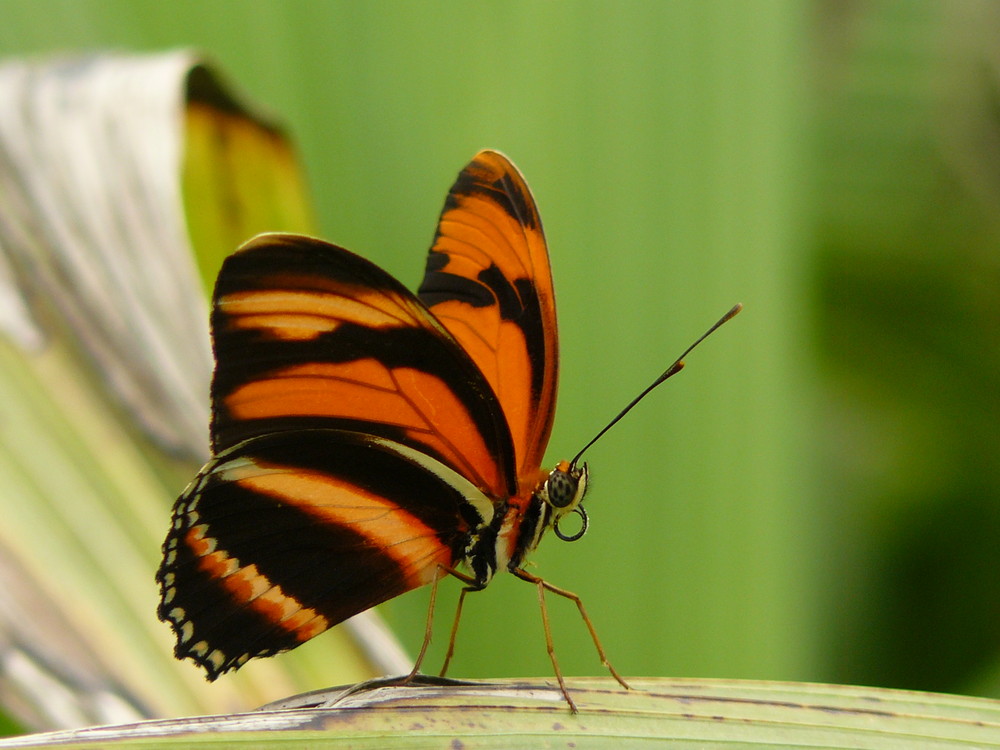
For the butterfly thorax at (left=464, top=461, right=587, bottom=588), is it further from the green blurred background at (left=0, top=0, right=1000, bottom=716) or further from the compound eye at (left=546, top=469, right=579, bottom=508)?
the green blurred background at (left=0, top=0, right=1000, bottom=716)

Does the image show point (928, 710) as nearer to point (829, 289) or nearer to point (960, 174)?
point (829, 289)

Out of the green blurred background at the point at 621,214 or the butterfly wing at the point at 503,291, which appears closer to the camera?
the butterfly wing at the point at 503,291

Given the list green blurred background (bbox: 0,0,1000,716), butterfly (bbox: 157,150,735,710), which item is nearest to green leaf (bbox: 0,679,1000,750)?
butterfly (bbox: 157,150,735,710)

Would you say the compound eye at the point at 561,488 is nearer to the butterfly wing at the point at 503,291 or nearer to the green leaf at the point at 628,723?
the butterfly wing at the point at 503,291

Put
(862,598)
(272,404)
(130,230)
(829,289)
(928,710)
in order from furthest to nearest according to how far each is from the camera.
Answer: (829,289) < (862,598) < (130,230) < (272,404) < (928,710)

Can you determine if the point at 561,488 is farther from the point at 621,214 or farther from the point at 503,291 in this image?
the point at 621,214

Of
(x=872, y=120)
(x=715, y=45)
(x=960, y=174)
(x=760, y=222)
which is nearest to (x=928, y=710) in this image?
(x=760, y=222)

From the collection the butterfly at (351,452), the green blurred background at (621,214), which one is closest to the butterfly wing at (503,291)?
the butterfly at (351,452)

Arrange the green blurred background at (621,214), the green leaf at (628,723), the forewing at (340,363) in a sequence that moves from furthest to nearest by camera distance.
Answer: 1. the green blurred background at (621,214)
2. the forewing at (340,363)
3. the green leaf at (628,723)
